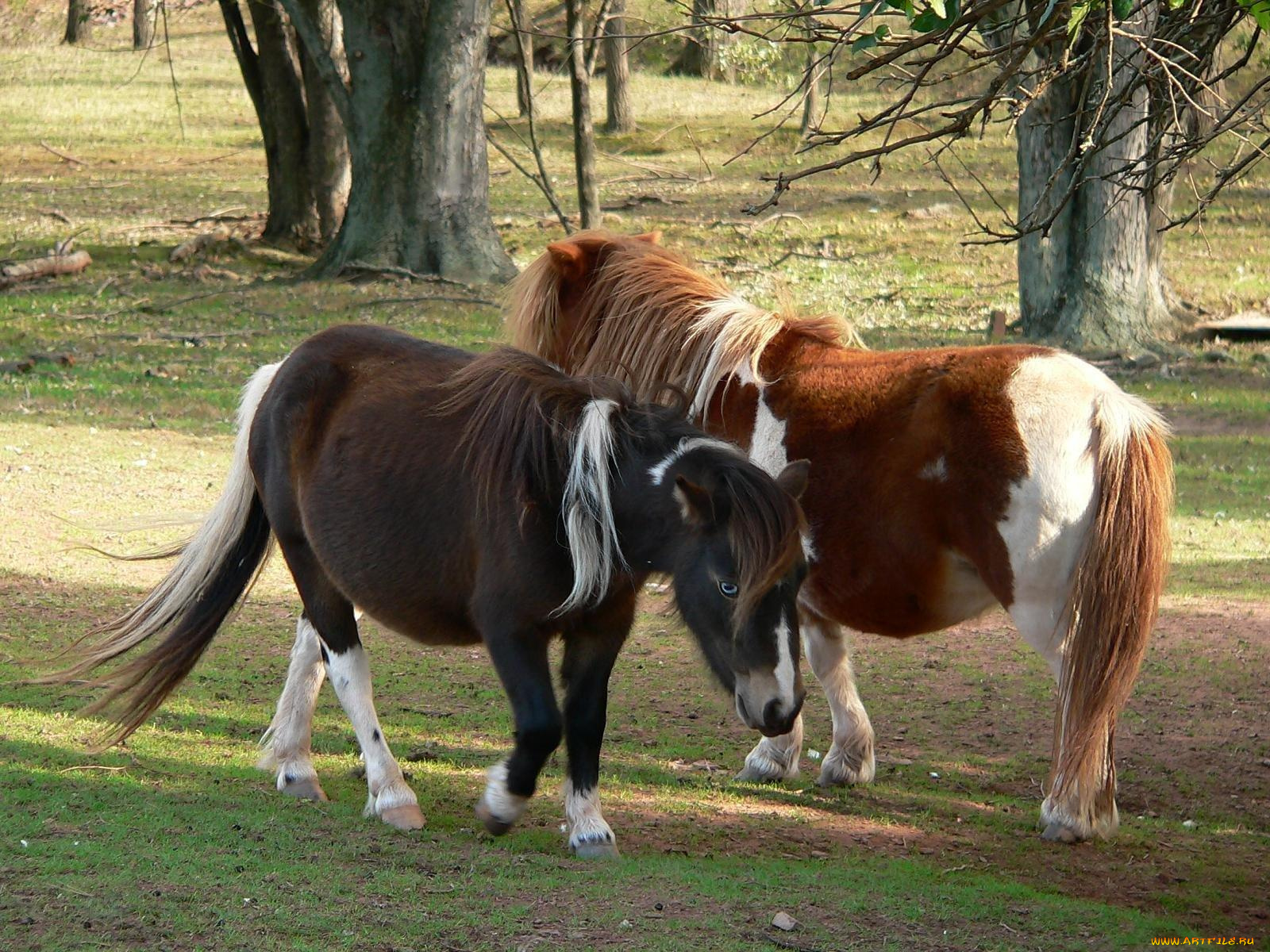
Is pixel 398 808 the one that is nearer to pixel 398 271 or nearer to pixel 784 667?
pixel 784 667

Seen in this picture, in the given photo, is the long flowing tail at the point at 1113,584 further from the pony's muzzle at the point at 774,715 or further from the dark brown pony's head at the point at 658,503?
the pony's muzzle at the point at 774,715

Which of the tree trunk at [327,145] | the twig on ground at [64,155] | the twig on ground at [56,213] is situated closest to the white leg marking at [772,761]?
the tree trunk at [327,145]

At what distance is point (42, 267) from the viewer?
→ 17969mm

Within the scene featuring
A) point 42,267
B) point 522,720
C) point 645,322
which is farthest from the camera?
point 42,267

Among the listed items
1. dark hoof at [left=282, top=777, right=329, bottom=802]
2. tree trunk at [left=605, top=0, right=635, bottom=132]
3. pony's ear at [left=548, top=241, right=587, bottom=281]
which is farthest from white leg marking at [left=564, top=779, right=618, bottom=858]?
tree trunk at [left=605, top=0, right=635, bottom=132]

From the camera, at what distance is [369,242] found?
17.4 metres

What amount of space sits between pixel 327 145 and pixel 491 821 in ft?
53.9

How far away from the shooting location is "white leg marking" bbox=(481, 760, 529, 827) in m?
4.54

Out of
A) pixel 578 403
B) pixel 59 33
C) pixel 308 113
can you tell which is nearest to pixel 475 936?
pixel 578 403

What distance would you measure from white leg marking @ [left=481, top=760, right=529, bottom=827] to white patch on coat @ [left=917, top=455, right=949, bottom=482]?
2.09 meters

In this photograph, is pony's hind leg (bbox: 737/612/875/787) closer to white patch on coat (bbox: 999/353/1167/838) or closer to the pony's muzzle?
white patch on coat (bbox: 999/353/1167/838)

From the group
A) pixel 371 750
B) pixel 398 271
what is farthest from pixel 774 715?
pixel 398 271

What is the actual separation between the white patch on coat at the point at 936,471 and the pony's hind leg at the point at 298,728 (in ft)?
8.48

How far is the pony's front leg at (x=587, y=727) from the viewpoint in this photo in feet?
15.3
